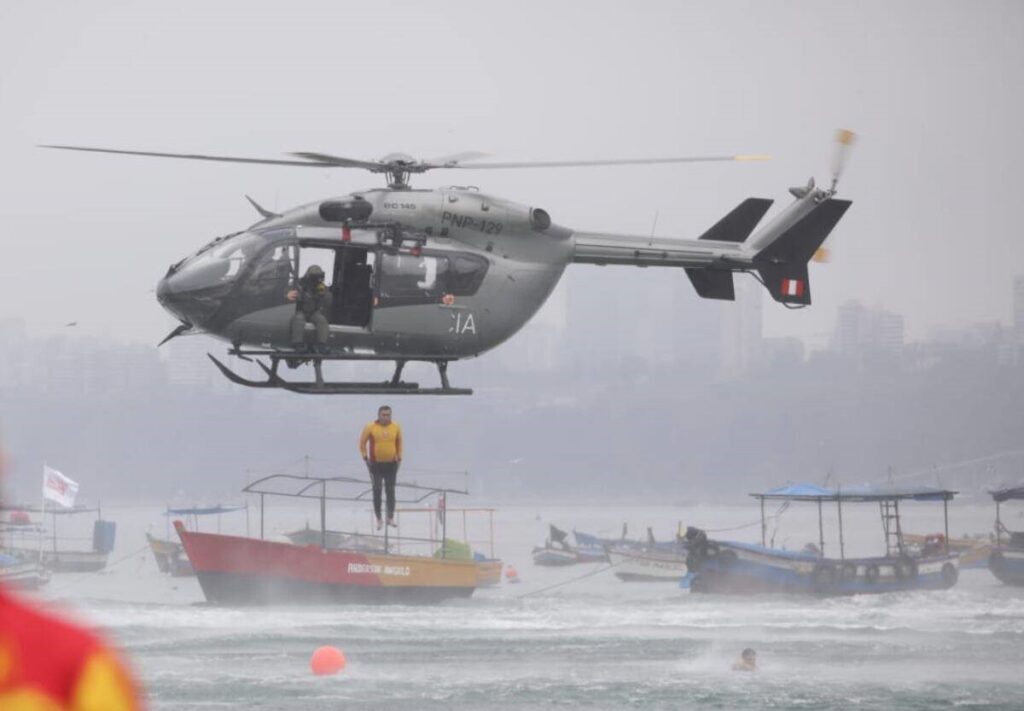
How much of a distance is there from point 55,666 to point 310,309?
12743mm

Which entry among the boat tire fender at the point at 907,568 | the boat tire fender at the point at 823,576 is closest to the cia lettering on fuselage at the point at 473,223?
the boat tire fender at the point at 823,576

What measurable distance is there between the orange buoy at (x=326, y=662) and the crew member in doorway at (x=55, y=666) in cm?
4266

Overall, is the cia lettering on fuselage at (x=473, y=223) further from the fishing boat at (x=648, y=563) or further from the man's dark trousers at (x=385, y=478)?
the fishing boat at (x=648, y=563)

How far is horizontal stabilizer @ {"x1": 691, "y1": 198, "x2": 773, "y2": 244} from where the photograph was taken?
54.9 feet

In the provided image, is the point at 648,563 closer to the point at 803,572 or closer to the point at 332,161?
the point at 803,572

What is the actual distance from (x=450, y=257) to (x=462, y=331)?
650 mm

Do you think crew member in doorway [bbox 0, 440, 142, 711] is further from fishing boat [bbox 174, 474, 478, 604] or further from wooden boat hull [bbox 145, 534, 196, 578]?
wooden boat hull [bbox 145, 534, 196, 578]

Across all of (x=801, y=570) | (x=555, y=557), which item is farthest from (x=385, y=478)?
(x=555, y=557)

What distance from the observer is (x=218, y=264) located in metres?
13.9

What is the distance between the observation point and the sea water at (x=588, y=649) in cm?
3947

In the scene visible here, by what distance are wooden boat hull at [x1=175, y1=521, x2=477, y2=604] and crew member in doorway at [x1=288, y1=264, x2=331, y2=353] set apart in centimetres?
4133

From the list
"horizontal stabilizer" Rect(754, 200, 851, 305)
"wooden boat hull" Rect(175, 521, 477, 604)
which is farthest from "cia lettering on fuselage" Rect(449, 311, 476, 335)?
"wooden boat hull" Rect(175, 521, 477, 604)

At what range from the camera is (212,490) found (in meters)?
150

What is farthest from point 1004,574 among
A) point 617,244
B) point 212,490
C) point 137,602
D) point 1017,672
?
point 212,490
